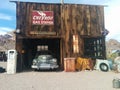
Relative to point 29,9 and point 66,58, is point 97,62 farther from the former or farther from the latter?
point 29,9

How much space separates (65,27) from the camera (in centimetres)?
2261

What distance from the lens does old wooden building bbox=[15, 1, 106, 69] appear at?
72.4 feet

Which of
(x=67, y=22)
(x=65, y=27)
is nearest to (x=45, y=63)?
(x=65, y=27)

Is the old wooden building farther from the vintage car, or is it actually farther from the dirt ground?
the dirt ground

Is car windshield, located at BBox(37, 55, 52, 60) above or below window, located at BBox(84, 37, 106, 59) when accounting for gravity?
below

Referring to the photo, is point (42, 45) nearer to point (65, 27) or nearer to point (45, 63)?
point (65, 27)

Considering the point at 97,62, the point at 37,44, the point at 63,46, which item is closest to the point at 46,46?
the point at 37,44

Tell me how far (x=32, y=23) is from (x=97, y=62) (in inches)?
236

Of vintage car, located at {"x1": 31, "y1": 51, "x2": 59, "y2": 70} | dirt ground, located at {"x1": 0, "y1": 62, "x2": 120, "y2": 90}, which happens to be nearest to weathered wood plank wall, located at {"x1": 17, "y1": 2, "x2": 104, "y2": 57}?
vintage car, located at {"x1": 31, "y1": 51, "x2": 59, "y2": 70}

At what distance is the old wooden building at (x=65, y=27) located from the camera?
22.1 meters

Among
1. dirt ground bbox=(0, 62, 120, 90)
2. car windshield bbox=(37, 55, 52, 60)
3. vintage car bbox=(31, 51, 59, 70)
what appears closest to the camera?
dirt ground bbox=(0, 62, 120, 90)

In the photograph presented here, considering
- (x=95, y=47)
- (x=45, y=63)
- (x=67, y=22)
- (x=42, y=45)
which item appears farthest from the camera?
(x=42, y=45)

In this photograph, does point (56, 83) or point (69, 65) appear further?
point (69, 65)

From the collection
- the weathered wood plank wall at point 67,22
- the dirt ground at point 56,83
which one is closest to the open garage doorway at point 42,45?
the weathered wood plank wall at point 67,22
